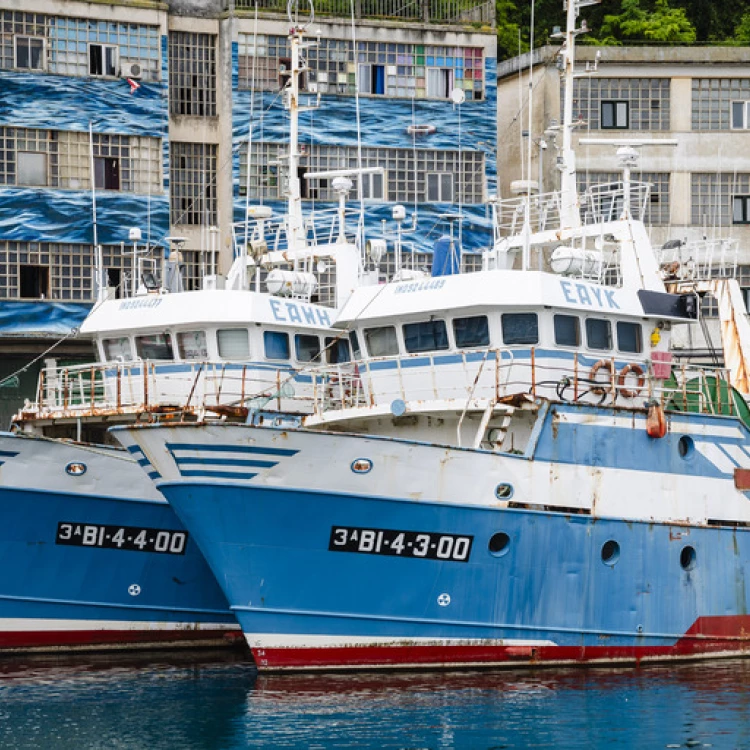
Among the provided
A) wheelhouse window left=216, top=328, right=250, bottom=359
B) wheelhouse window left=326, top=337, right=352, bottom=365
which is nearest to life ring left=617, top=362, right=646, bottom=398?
wheelhouse window left=326, top=337, right=352, bottom=365

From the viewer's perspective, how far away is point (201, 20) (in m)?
45.6

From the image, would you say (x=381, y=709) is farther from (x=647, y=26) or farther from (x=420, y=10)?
(x=647, y=26)

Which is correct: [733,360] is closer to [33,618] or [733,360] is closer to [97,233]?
[33,618]

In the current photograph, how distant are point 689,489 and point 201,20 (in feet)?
83.7

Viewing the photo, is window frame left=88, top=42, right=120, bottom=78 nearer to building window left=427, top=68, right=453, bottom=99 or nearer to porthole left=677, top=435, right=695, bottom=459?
building window left=427, top=68, right=453, bottom=99

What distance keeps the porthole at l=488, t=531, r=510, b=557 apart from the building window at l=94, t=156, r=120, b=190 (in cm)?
2341

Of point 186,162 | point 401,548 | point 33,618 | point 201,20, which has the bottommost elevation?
point 33,618

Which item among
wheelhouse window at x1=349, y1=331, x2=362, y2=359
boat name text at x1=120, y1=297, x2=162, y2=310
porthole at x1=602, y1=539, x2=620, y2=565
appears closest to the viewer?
porthole at x1=602, y1=539, x2=620, y2=565

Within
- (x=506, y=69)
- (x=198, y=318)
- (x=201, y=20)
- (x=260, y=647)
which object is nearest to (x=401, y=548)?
(x=260, y=647)

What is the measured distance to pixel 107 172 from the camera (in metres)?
44.0

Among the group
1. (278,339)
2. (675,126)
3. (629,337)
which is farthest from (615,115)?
(629,337)

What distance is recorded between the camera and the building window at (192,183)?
45562 mm

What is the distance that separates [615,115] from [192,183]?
12.6m

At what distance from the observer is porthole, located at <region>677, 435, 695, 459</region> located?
25266 millimetres
